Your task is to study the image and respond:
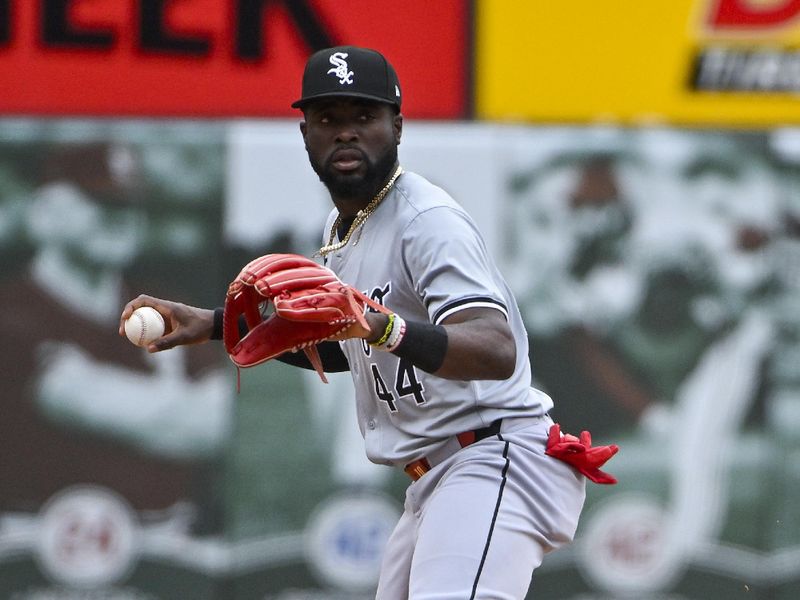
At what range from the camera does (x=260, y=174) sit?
752 cm

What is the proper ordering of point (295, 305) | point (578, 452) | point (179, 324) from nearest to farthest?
point (295, 305), point (578, 452), point (179, 324)

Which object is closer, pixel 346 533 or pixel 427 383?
pixel 427 383

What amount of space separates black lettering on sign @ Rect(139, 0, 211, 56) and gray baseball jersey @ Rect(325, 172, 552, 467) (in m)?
3.56

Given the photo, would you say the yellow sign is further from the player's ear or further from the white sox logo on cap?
the white sox logo on cap

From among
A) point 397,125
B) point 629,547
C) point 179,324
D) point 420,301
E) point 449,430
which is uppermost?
point 397,125

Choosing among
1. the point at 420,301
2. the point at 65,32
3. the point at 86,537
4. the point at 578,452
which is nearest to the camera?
the point at 420,301

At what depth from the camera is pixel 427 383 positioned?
413cm

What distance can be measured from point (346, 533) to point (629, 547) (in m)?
1.37

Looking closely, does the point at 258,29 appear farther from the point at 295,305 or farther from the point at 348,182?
the point at 295,305

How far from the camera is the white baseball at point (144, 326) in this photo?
13.4 ft

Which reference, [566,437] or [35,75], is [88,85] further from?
[566,437]

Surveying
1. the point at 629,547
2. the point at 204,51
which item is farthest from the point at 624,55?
the point at 629,547

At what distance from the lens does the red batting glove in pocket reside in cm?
419

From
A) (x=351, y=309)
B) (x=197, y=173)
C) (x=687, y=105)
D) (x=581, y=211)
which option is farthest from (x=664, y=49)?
(x=351, y=309)
